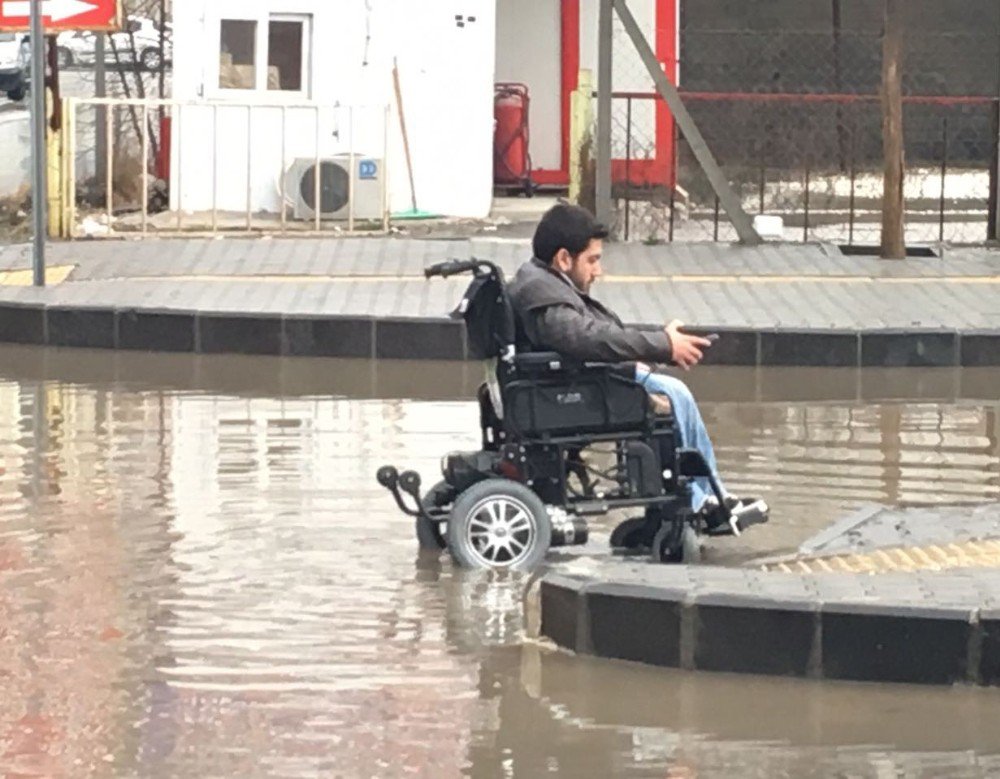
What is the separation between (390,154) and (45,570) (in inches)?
490

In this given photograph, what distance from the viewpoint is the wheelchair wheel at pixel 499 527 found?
8.26 m

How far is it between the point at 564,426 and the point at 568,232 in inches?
25.1

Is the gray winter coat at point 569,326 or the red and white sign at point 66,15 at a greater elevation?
the red and white sign at point 66,15

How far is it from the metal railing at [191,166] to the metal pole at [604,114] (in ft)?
6.32

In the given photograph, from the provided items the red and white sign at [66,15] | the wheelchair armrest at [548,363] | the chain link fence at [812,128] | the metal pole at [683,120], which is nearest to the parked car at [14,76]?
the red and white sign at [66,15]

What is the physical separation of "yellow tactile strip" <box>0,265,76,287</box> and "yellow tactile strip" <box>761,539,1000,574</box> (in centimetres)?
837

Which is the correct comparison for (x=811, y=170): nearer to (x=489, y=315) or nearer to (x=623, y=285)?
(x=623, y=285)

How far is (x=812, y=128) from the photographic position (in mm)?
22969

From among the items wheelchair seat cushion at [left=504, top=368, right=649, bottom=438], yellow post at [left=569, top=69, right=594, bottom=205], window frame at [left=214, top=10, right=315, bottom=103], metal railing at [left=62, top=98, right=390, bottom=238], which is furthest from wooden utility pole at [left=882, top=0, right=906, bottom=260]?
wheelchair seat cushion at [left=504, top=368, right=649, bottom=438]

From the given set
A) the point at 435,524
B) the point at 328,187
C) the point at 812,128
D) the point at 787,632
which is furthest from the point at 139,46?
the point at 787,632

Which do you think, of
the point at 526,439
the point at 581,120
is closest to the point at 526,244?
the point at 581,120

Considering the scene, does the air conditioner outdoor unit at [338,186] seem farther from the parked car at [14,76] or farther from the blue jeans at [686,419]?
the blue jeans at [686,419]

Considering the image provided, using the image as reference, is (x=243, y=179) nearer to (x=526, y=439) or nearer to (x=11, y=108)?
(x=11, y=108)

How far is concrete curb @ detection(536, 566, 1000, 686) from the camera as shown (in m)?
6.67
